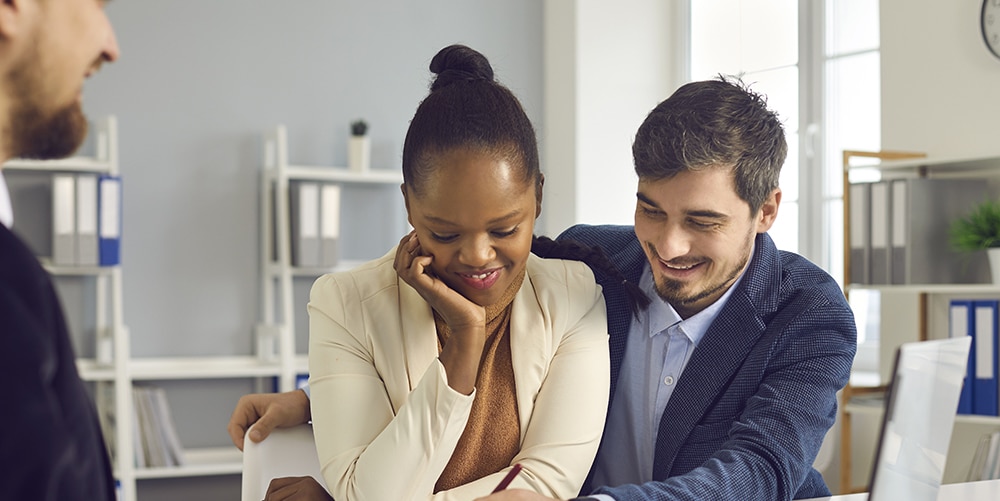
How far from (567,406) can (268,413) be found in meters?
0.43

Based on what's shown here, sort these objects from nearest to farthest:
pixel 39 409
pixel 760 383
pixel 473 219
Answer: pixel 39 409, pixel 473 219, pixel 760 383

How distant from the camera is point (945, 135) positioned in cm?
337

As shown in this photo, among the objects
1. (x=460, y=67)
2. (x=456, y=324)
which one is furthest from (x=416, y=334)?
(x=460, y=67)

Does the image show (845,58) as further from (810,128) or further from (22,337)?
(22,337)

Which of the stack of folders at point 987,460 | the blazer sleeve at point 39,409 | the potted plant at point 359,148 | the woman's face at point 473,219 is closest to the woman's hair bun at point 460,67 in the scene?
the woman's face at point 473,219

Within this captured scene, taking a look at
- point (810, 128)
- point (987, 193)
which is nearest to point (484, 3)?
point (810, 128)

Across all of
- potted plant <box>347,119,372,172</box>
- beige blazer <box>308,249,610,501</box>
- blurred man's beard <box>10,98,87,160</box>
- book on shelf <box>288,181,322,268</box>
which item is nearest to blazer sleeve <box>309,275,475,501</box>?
beige blazer <box>308,249,610,501</box>

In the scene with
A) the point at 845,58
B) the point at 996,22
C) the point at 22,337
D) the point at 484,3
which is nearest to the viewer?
the point at 22,337

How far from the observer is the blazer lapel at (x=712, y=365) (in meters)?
1.54

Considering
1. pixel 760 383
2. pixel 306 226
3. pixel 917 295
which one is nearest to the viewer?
pixel 760 383

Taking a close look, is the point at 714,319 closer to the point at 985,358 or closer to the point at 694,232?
the point at 694,232

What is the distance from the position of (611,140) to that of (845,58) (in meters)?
1.07

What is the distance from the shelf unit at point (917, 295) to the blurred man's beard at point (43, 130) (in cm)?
291

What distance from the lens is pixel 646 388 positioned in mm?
1630
